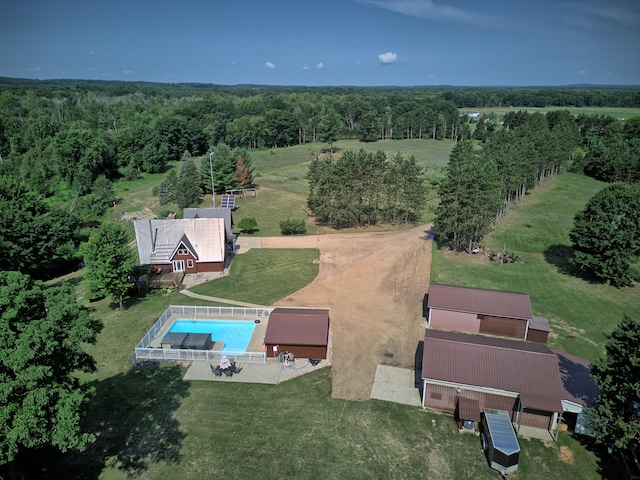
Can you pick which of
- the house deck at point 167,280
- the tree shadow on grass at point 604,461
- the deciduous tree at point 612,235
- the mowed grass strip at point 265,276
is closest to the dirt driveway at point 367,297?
the mowed grass strip at point 265,276

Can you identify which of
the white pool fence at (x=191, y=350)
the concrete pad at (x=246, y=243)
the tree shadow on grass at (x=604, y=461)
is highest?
the concrete pad at (x=246, y=243)

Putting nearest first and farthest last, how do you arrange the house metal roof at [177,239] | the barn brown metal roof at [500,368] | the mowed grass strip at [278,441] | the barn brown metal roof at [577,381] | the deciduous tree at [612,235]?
the mowed grass strip at [278,441] < the barn brown metal roof at [500,368] < the barn brown metal roof at [577,381] < the deciduous tree at [612,235] < the house metal roof at [177,239]

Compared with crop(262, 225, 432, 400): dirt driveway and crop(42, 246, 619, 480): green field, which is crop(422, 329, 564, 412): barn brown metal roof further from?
crop(262, 225, 432, 400): dirt driveway

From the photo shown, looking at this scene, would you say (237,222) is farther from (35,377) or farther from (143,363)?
(35,377)

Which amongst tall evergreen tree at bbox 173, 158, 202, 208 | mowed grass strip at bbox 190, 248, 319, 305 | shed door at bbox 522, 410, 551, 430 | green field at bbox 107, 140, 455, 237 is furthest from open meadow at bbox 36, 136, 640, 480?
tall evergreen tree at bbox 173, 158, 202, 208

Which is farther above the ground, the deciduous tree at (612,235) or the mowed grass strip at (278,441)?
the deciduous tree at (612,235)

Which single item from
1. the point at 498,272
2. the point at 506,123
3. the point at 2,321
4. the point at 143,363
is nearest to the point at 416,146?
the point at 506,123

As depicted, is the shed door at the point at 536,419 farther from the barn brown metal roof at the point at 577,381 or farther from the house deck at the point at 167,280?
the house deck at the point at 167,280

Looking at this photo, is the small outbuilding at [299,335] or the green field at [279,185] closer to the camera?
the small outbuilding at [299,335]
